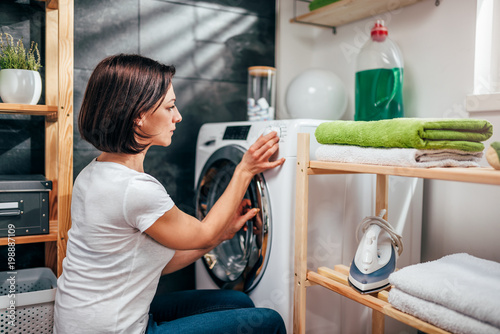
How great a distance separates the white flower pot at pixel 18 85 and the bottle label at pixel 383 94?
1291 millimetres

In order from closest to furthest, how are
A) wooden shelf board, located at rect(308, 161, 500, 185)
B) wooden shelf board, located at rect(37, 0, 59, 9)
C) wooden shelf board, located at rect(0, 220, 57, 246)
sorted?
wooden shelf board, located at rect(308, 161, 500, 185) → wooden shelf board, located at rect(0, 220, 57, 246) → wooden shelf board, located at rect(37, 0, 59, 9)

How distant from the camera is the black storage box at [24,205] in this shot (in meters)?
1.47

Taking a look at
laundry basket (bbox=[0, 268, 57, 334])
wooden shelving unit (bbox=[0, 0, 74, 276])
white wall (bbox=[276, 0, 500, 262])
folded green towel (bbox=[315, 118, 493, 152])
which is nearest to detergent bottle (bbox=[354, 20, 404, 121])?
white wall (bbox=[276, 0, 500, 262])

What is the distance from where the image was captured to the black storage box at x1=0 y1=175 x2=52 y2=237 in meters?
1.47

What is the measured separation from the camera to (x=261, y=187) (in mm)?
1487

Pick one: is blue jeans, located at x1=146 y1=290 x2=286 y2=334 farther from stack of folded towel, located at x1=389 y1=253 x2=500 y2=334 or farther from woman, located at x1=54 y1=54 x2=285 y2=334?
stack of folded towel, located at x1=389 y1=253 x2=500 y2=334

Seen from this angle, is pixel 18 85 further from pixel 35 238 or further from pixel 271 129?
pixel 271 129

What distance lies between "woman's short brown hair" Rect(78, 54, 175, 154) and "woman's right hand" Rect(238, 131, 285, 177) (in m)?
0.38

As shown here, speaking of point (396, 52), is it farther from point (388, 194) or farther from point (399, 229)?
point (399, 229)

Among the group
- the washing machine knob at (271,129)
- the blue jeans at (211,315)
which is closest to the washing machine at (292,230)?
the washing machine knob at (271,129)

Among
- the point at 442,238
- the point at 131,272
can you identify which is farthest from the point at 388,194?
the point at 131,272

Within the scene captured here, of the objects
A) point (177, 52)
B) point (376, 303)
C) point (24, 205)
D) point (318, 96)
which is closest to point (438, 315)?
point (376, 303)

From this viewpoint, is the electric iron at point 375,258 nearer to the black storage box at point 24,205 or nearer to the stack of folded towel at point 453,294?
the stack of folded towel at point 453,294

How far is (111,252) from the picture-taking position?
109 centimetres
